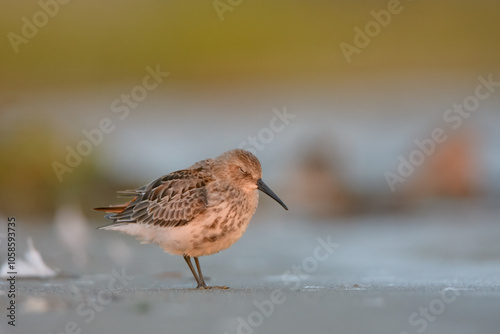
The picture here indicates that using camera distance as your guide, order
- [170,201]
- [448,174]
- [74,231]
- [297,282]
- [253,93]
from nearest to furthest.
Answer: [297,282] < [170,201] < [74,231] < [448,174] < [253,93]

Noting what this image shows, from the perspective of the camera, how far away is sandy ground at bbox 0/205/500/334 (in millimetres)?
4730

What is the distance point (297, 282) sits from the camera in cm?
639

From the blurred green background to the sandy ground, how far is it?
1078 mm

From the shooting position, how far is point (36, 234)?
27.7ft

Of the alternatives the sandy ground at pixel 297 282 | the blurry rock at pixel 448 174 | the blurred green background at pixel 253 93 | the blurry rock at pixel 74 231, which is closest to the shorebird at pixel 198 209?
the sandy ground at pixel 297 282

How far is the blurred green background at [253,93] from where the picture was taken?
33.4 feet

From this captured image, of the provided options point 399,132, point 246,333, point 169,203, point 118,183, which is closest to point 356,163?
point 399,132

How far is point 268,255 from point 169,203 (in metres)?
1.28

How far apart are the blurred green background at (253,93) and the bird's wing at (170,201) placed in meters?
2.45

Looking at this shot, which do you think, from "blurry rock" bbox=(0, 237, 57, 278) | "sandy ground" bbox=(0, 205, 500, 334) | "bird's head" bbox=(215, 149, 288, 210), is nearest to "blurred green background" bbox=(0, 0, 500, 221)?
"sandy ground" bbox=(0, 205, 500, 334)

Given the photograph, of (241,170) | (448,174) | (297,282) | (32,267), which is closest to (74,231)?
(32,267)

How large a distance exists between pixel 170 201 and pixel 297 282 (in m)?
1.09

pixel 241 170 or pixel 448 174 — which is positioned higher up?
pixel 241 170

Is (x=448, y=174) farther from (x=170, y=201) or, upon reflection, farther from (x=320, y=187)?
(x=170, y=201)
